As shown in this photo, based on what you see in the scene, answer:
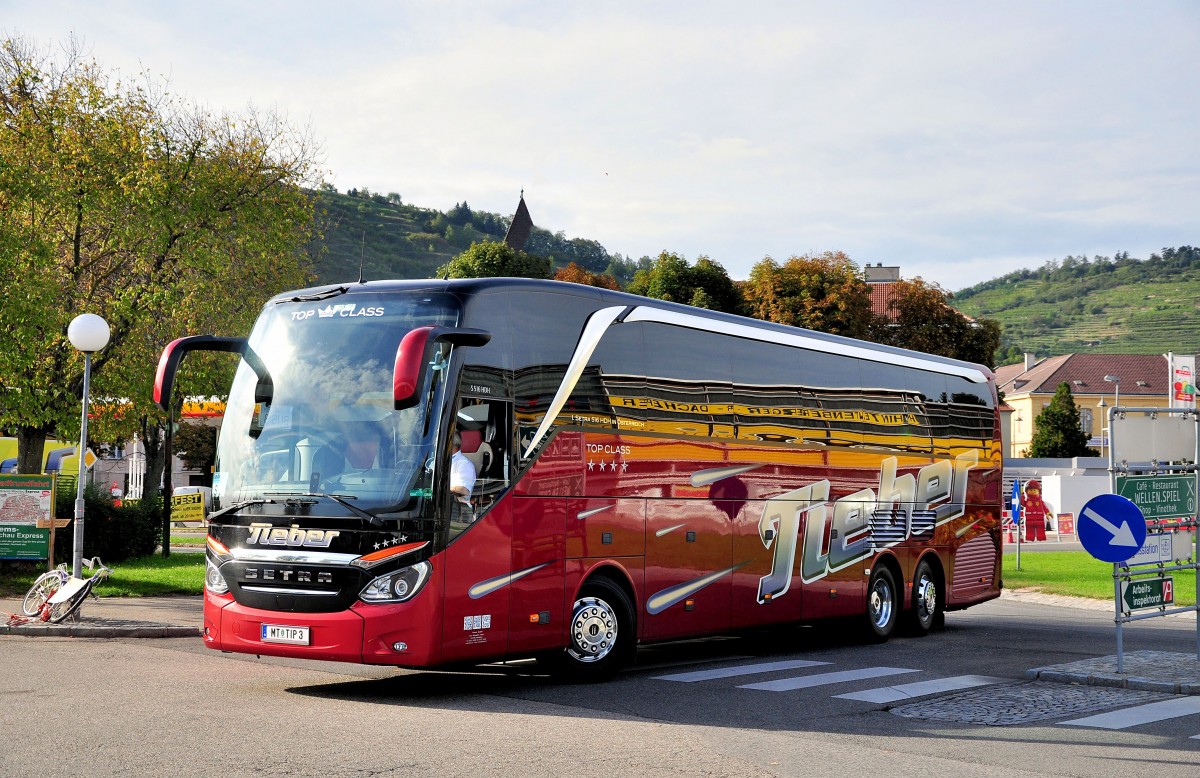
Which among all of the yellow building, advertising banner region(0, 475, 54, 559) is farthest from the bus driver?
the yellow building

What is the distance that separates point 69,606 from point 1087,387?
118462 millimetres

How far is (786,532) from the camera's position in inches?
595

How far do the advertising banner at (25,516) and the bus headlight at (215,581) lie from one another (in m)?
9.70

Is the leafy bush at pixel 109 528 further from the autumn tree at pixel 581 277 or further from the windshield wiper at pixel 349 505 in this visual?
the autumn tree at pixel 581 277

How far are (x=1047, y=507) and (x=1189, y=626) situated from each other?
36408mm

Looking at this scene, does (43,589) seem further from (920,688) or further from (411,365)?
(920,688)

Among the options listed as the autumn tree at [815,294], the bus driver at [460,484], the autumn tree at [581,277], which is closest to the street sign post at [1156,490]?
the bus driver at [460,484]

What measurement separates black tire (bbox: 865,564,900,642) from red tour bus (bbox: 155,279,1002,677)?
4.16 ft

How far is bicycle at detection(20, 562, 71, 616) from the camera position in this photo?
1556 cm

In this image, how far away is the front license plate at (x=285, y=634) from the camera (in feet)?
34.2

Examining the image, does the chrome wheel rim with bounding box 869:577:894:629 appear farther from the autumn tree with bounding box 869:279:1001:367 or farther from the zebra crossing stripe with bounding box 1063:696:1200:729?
the autumn tree with bounding box 869:279:1001:367

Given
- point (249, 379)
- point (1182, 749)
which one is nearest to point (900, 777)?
point (1182, 749)

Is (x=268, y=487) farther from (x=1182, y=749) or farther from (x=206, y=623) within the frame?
(x=1182, y=749)

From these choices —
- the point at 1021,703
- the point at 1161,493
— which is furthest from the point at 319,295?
the point at 1161,493
